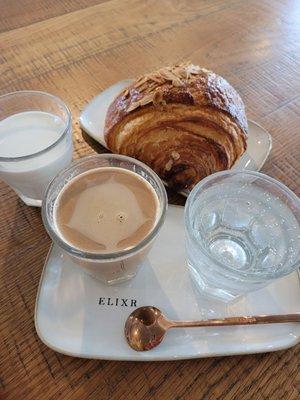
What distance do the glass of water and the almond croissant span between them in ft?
0.29

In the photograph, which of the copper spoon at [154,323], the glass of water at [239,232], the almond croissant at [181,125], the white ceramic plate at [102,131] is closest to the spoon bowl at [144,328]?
the copper spoon at [154,323]

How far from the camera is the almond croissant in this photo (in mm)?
739

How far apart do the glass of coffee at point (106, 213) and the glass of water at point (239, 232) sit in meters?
0.09

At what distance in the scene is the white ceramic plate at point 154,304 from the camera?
0.57 metres

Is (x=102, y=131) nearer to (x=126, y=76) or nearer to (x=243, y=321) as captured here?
(x=126, y=76)

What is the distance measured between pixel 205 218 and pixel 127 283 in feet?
0.70

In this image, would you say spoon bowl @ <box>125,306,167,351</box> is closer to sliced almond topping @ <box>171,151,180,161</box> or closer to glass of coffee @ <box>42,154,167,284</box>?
glass of coffee @ <box>42,154,167,284</box>

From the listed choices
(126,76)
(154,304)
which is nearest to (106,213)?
(154,304)

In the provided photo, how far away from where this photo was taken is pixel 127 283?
65 centimetres

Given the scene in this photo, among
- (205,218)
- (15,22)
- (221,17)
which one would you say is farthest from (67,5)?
(205,218)

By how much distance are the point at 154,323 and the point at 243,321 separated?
15 centimetres

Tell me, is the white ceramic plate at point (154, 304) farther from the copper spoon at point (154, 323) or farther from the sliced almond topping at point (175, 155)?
the sliced almond topping at point (175, 155)

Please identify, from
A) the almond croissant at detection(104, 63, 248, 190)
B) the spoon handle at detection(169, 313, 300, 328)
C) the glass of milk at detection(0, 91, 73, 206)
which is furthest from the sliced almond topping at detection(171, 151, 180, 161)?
the spoon handle at detection(169, 313, 300, 328)

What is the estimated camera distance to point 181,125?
750 millimetres
